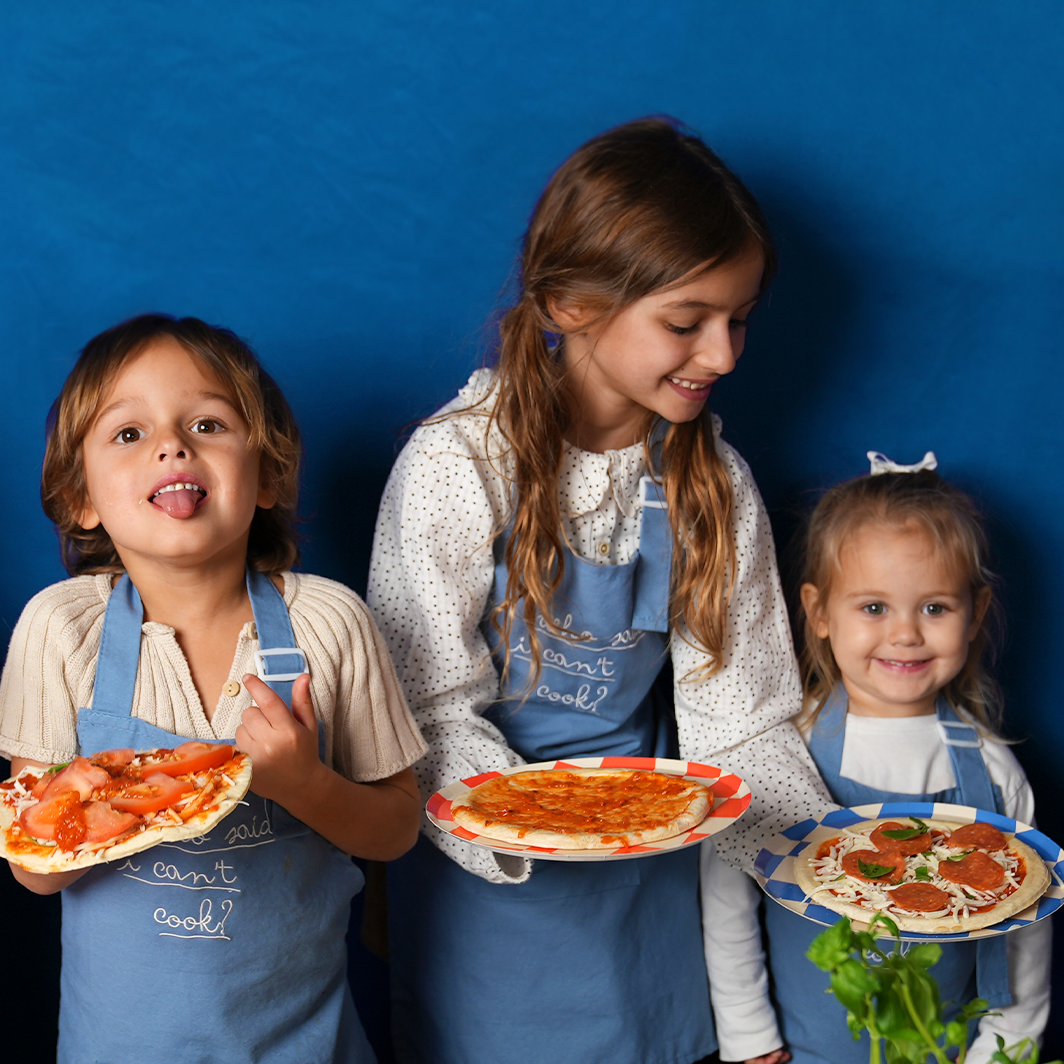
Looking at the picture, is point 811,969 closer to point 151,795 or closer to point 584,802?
point 584,802

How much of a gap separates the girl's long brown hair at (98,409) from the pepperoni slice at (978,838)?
3.91 feet

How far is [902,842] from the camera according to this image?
Result: 182 centimetres

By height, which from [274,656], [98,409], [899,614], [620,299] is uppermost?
[620,299]

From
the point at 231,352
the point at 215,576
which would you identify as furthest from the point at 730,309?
the point at 215,576

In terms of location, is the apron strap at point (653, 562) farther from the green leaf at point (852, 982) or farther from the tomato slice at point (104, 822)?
the green leaf at point (852, 982)

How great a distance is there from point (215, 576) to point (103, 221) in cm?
77

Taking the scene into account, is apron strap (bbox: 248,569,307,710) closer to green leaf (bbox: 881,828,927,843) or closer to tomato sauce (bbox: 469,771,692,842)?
tomato sauce (bbox: 469,771,692,842)

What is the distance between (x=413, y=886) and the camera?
2.05 m

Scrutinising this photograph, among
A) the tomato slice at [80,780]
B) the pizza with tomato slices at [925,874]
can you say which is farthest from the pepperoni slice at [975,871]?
the tomato slice at [80,780]

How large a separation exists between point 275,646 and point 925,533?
123cm

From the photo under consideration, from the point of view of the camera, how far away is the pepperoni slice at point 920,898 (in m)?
1.65

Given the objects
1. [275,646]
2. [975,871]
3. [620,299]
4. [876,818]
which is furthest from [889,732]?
[275,646]

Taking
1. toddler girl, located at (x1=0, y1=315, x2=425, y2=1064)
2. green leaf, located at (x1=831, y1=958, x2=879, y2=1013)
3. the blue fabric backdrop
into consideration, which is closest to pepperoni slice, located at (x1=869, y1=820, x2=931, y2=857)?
the blue fabric backdrop

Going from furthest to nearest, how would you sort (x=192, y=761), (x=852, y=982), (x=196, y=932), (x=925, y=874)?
(x=925, y=874) → (x=196, y=932) → (x=192, y=761) → (x=852, y=982)
